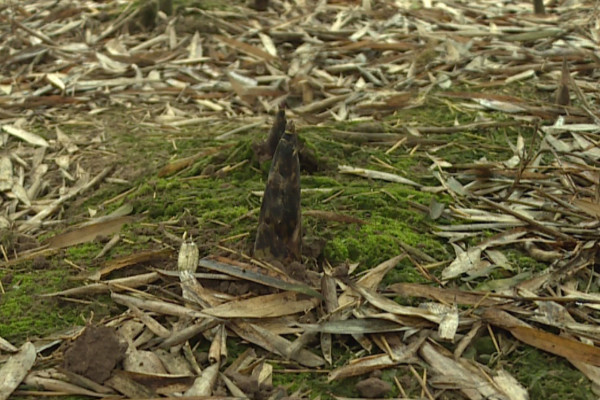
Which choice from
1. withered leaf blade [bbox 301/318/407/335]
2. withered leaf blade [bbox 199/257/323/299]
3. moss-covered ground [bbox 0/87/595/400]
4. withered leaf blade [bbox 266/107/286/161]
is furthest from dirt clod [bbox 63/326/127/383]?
withered leaf blade [bbox 266/107/286/161]

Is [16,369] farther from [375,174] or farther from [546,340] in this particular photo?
[375,174]

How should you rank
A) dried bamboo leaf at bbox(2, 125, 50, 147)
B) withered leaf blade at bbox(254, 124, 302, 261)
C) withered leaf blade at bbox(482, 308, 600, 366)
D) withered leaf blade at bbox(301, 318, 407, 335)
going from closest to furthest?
withered leaf blade at bbox(482, 308, 600, 366), withered leaf blade at bbox(301, 318, 407, 335), withered leaf blade at bbox(254, 124, 302, 261), dried bamboo leaf at bbox(2, 125, 50, 147)

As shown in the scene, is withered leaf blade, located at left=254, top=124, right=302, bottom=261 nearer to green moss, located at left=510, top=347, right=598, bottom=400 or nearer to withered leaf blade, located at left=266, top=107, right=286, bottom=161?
withered leaf blade, located at left=266, top=107, right=286, bottom=161

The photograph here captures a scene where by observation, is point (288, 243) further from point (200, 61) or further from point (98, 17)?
point (98, 17)

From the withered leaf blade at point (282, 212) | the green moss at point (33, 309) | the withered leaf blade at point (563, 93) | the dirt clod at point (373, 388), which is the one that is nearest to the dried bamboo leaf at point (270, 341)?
the dirt clod at point (373, 388)


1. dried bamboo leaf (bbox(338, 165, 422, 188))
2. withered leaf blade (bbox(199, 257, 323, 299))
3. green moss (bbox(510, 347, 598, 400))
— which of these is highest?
withered leaf blade (bbox(199, 257, 323, 299))

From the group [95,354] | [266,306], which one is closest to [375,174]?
Result: [266,306]

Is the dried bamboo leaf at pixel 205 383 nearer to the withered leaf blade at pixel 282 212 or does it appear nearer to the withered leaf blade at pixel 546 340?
the withered leaf blade at pixel 282 212
